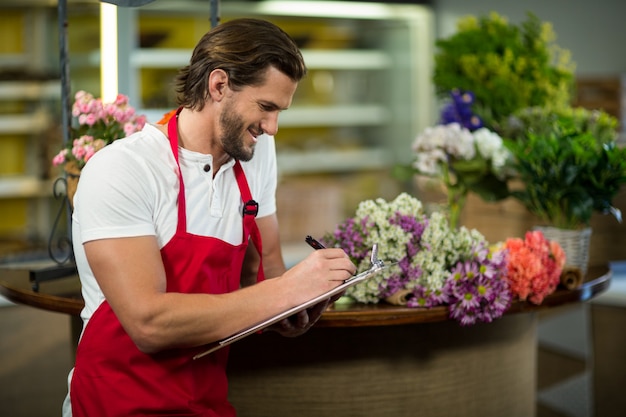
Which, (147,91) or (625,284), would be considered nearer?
(625,284)

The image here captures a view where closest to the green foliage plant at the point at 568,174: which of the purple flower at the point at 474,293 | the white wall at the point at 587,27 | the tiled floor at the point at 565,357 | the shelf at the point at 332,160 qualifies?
the purple flower at the point at 474,293

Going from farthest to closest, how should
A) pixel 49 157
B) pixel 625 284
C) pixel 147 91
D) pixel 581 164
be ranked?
pixel 147 91, pixel 49 157, pixel 625 284, pixel 581 164

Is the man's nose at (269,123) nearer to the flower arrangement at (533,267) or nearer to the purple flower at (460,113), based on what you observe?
the flower arrangement at (533,267)

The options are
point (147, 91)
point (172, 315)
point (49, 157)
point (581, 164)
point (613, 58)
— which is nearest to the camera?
point (172, 315)

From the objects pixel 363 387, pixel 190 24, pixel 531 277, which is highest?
pixel 190 24

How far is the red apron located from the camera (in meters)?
1.88

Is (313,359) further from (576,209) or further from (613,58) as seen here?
(613,58)

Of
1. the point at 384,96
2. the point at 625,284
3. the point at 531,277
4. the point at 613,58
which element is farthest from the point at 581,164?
the point at 613,58

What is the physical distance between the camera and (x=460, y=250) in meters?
2.39

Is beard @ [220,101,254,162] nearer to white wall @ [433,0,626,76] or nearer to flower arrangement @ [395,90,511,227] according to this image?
flower arrangement @ [395,90,511,227]

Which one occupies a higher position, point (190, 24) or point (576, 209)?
point (190, 24)

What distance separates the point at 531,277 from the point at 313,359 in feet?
2.17

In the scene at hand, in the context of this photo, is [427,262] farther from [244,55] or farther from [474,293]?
[244,55]

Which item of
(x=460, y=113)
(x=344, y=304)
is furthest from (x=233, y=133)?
(x=460, y=113)
